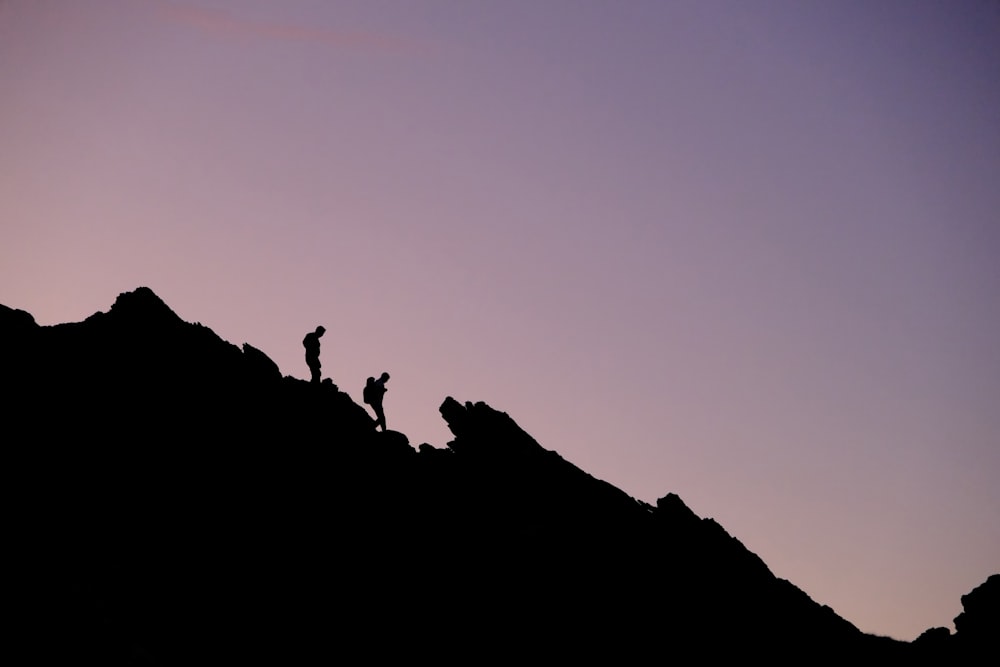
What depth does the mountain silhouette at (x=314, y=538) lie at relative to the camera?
26391 mm

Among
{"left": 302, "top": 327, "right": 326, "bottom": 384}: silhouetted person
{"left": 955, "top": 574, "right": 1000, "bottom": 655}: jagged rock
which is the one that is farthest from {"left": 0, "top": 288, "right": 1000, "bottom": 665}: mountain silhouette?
{"left": 302, "top": 327, "right": 326, "bottom": 384}: silhouetted person

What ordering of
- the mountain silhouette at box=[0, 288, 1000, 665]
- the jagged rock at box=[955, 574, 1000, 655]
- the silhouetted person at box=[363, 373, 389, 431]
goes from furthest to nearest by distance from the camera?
the silhouetted person at box=[363, 373, 389, 431], the jagged rock at box=[955, 574, 1000, 655], the mountain silhouette at box=[0, 288, 1000, 665]

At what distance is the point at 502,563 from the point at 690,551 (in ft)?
26.7

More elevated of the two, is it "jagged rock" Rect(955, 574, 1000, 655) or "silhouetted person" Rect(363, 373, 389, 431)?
"silhouetted person" Rect(363, 373, 389, 431)

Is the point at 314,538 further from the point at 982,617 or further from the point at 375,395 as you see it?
Answer: the point at 982,617

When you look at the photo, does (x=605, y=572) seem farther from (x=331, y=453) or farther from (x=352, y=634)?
(x=331, y=453)

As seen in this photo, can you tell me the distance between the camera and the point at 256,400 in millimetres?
33844

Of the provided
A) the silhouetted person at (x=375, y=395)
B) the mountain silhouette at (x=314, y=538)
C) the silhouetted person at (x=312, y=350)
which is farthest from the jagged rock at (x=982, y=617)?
the silhouetted person at (x=312, y=350)

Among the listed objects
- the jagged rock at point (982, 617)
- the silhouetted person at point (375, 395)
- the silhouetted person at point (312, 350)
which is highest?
the silhouetted person at point (312, 350)

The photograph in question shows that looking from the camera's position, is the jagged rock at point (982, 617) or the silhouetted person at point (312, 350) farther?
the silhouetted person at point (312, 350)

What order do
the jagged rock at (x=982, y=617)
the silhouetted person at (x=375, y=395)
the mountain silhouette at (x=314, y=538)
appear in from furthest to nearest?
the silhouetted person at (x=375, y=395)
the jagged rock at (x=982, y=617)
the mountain silhouette at (x=314, y=538)

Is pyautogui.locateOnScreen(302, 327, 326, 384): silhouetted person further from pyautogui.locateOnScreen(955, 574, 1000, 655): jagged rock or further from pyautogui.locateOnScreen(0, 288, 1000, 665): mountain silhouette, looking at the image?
pyautogui.locateOnScreen(955, 574, 1000, 655): jagged rock

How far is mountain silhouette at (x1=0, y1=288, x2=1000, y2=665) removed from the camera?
26391mm

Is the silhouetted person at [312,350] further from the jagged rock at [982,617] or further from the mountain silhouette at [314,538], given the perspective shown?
the jagged rock at [982,617]
